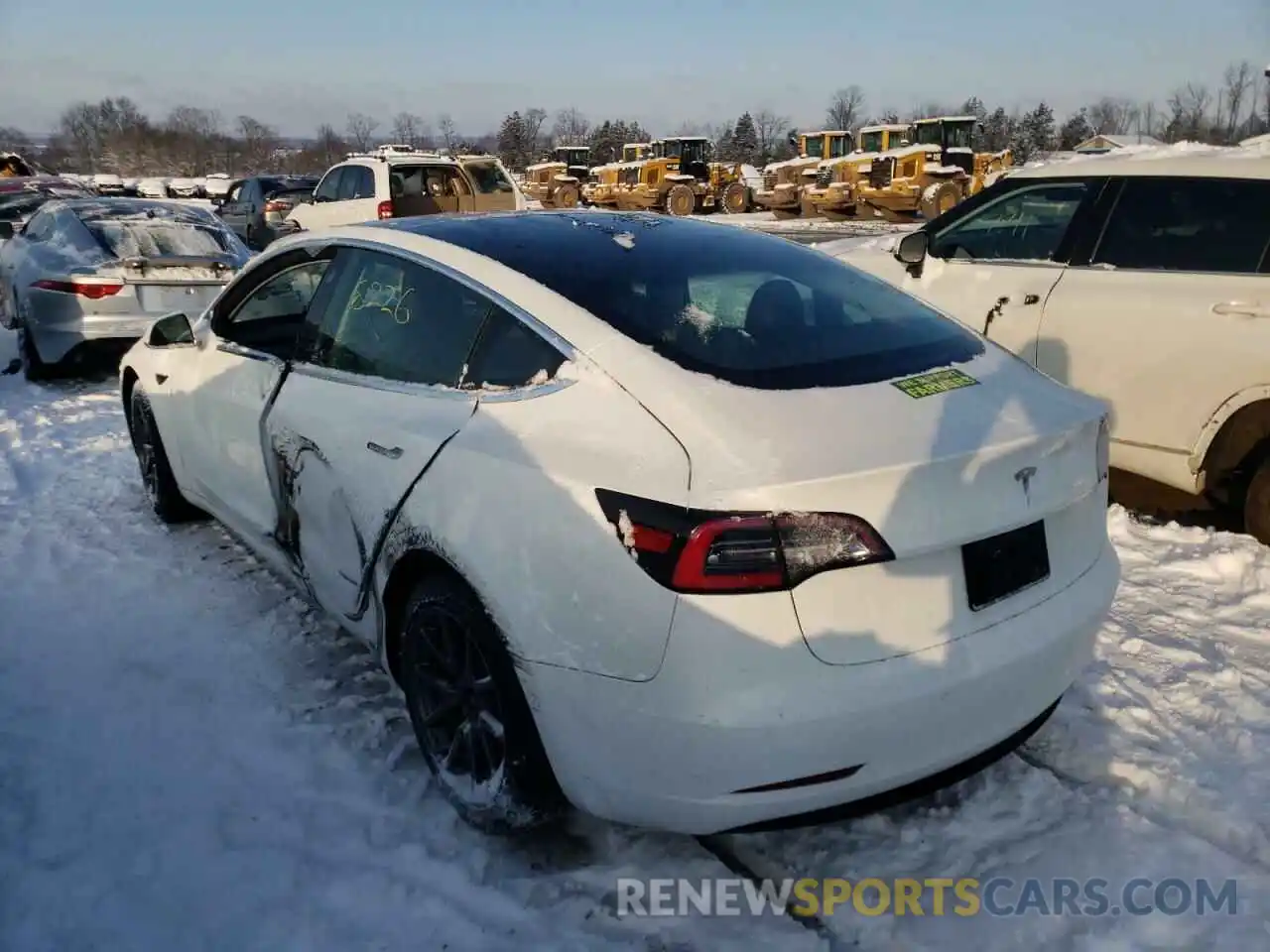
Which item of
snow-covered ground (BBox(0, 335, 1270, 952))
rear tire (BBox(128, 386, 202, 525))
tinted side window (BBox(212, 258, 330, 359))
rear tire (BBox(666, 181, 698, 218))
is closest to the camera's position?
snow-covered ground (BBox(0, 335, 1270, 952))

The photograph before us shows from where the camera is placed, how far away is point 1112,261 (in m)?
4.78

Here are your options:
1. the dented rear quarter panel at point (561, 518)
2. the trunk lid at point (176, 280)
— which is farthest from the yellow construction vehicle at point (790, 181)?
the dented rear quarter panel at point (561, 518)

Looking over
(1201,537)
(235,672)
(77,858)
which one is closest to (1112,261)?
(1201,537)

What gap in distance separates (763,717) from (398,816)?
1.26m

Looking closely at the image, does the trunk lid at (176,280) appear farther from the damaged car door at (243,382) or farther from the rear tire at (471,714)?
the rear tire at (471,714)

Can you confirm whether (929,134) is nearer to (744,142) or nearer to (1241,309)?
(1241,309)

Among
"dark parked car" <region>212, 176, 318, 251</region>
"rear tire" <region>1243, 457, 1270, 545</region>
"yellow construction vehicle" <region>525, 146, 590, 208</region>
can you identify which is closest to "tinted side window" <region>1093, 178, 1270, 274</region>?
"rear tire" <region>1243, 457, 1270, 545</region>

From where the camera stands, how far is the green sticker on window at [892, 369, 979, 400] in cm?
244

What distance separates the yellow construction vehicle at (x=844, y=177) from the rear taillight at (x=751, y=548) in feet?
83.9

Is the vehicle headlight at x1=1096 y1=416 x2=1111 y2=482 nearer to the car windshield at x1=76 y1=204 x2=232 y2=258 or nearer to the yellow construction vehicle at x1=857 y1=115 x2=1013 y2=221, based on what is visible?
the car windshield at x1=76 y1=204 x2=232 y2=258

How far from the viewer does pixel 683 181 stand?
1148 inches

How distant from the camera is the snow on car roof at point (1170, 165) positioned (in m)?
4.45

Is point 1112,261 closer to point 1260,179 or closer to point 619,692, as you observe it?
point 1260,179

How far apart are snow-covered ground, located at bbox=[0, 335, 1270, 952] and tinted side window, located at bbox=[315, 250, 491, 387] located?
1158 mm
